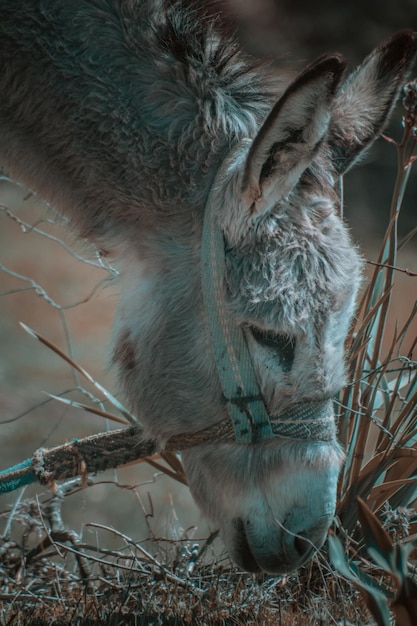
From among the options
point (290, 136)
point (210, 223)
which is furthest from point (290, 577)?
point (290, 136)

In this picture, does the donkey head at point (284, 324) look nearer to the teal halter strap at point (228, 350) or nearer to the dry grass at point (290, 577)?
the teal halter strap at point (228, 350)

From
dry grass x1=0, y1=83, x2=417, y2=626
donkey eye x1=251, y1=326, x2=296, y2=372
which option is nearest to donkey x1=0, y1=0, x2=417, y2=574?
donkey eye x1=251, y1=326, x2=296, y2=372

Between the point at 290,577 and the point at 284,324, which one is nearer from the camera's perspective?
the point at 284,324

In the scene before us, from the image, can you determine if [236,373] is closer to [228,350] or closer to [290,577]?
[228,350]

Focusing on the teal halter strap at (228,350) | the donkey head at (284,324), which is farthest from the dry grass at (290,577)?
the teal halter strap at (228,350)

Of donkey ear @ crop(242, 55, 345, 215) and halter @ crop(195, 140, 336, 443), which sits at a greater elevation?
donkey ear @ crop(242, 55, 345, 215)

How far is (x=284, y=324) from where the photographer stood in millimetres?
1607

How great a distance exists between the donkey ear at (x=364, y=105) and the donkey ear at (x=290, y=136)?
31 cm

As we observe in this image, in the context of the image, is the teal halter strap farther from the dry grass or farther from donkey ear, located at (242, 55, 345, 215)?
the dry grass

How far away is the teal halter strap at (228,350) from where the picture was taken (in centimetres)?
165

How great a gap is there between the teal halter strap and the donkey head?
0.02m

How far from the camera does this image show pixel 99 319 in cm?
495

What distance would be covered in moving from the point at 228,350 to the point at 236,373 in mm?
52

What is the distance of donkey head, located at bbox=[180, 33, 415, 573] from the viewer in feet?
5.30
